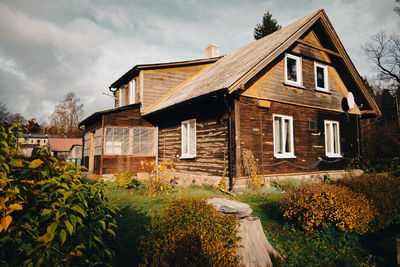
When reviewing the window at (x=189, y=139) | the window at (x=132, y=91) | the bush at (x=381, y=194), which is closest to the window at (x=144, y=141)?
the window at (x=189, y=139)

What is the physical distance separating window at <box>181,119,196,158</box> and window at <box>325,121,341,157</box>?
7.23 m

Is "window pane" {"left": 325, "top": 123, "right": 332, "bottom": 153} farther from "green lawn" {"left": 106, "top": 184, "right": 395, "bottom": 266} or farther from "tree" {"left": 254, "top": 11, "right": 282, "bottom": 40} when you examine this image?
"tree" {"left": 254, "top": 11, "right": 282, "bottom": 40}

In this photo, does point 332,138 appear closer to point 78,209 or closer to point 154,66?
point 154,66

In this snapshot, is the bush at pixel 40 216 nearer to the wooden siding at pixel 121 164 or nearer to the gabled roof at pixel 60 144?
the wooden siding at pixel 121 164

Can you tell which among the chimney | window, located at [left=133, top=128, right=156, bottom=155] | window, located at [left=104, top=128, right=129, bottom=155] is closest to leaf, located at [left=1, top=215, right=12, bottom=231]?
window, located at [left=104, top=128, right=129, bottom=155]

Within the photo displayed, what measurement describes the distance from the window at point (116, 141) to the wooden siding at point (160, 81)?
7.18ft

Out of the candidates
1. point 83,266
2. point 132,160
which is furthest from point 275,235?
point 132,160

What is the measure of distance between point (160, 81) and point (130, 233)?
13.2 m

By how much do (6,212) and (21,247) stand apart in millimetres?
250

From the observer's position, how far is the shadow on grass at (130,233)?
387 cm

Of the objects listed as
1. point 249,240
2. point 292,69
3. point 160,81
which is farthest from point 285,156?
point 160,81

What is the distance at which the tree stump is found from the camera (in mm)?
3732

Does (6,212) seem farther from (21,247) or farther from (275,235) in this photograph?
(275,235)

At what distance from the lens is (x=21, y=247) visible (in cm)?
162
